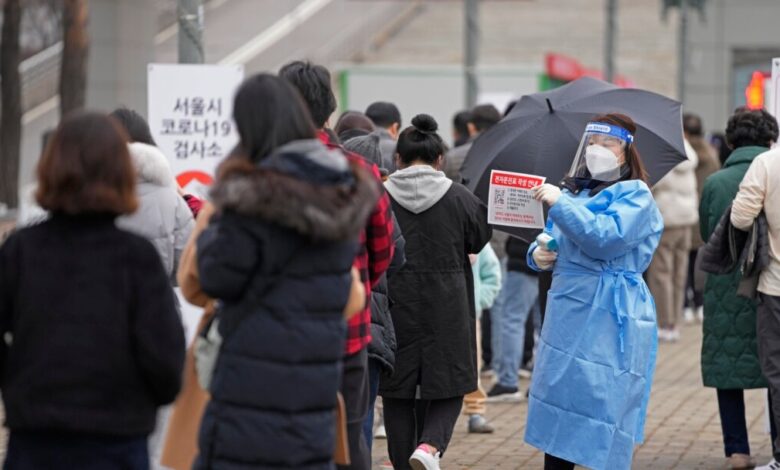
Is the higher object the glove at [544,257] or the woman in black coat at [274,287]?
the woman in black coat at [274,287]

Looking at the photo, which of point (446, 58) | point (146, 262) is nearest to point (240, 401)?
point (146, 262)

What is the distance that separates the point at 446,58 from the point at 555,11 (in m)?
A: 6.04

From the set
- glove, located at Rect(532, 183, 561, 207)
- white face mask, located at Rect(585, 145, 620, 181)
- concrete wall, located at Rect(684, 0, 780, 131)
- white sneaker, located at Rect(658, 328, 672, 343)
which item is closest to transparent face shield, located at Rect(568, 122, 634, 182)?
white face mask, located at Rect(585, 145, 620, 181)

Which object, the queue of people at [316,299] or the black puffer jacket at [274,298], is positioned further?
the black puffer jacket at [274,298]

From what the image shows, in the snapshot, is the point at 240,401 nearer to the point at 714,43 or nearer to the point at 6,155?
the point at 6,155

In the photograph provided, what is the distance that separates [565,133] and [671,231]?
7.37m

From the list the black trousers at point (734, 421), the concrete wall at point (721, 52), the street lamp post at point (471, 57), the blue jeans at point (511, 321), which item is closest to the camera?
the black trousers at point (734, 421)

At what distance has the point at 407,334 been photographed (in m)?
7.50

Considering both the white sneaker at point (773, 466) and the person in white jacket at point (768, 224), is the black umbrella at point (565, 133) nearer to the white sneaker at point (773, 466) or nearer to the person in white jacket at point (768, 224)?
the person in white jacket at point (768, 224)

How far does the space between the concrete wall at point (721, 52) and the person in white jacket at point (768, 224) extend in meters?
30.5

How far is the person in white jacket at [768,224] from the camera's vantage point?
7793mm

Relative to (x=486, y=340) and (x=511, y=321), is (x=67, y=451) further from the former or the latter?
(x=486, y=340)

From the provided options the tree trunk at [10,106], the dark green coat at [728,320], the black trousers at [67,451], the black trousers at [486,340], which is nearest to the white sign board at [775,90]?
the dark green coat at [728,320]

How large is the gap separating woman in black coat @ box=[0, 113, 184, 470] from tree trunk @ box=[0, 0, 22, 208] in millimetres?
20349
